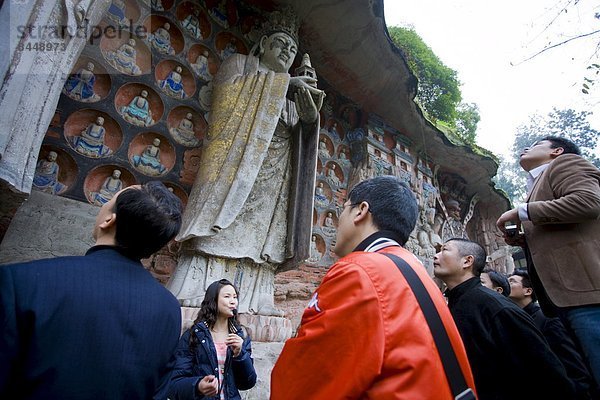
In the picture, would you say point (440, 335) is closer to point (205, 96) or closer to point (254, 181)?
point (254, 181)

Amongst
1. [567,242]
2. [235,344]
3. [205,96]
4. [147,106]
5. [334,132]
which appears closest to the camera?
[567,242]

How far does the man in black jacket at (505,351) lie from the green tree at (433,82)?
7.87m

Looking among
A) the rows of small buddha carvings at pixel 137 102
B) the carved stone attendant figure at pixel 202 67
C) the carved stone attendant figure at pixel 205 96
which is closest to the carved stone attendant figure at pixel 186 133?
the rows of small buddha carvings at pixel 137 102

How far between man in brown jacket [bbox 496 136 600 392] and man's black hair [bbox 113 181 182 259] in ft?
6.11

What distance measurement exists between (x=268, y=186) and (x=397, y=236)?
2.63m

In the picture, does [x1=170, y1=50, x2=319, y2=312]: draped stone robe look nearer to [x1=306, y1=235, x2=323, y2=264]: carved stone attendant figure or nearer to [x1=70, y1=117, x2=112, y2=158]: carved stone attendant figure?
[x1=70, y1=117, x2=112, y2=158]: carved stone attendant figure

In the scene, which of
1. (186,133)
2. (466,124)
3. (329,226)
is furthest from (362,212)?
(466,124)

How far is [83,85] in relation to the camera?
351cm

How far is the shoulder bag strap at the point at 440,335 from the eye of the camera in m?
0.97

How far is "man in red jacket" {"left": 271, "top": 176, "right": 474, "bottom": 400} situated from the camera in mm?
936

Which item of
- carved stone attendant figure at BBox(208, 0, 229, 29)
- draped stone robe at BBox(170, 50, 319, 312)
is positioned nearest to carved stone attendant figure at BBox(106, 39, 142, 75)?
draped stone robe at BBox(170, 50, 319, 312)

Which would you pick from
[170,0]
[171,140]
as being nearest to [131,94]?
[171,140]

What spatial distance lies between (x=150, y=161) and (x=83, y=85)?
90 cm

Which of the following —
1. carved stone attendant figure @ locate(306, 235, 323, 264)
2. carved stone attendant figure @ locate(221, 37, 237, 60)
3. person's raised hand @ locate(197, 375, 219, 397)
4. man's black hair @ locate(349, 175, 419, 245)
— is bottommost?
person's raised hand @ locate(197, 375, 219, 397)
